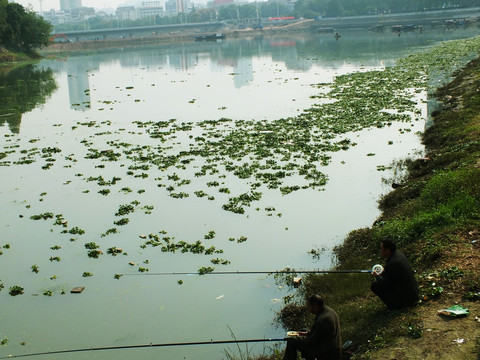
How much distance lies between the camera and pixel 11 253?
15.9 meters

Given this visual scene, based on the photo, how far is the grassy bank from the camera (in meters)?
8.62

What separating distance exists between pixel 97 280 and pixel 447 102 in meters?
24.3

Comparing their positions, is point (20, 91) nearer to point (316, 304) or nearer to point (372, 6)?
point (316, 304)

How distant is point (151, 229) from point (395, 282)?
31.4 feet

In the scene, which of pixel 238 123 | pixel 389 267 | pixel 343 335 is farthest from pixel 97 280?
pixel 238 123

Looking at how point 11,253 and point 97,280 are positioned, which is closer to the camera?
point 97,280

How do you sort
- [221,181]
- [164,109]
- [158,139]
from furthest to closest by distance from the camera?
[164,109] < [158,139] < [221,181]

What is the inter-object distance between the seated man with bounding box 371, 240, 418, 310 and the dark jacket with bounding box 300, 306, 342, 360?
1.54 m

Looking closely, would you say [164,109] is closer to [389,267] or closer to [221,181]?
[221,181]

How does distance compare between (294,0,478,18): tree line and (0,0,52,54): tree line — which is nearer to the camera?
(0,0,52,54): tree line

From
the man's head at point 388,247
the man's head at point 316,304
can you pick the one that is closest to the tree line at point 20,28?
the man's head at point 388,247

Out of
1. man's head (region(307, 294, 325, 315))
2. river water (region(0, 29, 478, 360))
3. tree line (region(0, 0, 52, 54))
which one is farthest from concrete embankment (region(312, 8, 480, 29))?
man's head (region(307, 294, 325, 315))

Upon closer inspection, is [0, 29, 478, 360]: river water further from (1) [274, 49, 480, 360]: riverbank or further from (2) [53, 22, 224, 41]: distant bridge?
(2) [53, 22, 224, 41]: distant bridge

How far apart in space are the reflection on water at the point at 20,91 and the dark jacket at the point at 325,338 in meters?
30.5
